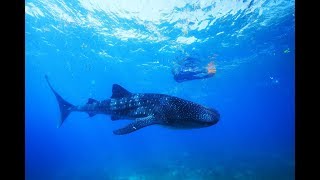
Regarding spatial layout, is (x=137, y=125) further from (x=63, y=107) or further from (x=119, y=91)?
(x=63, y=107)

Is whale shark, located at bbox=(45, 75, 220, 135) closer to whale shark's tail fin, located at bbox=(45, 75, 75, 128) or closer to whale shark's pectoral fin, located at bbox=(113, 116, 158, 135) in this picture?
whale shark's pectoral fin, located at bbox=(113, 116, 158, 135)

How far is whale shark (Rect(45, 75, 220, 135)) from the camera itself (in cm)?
539

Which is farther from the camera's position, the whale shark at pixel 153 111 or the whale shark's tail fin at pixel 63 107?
the whale shark's tail fin at pixel 63 107

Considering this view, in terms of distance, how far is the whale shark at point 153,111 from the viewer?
17.7 feet

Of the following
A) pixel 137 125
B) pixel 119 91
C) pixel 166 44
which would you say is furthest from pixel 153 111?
pixel 166 44

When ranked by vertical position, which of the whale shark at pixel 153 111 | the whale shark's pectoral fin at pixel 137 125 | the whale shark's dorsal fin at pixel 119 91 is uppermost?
the whale shark's dorsal fin at pixel 119 91

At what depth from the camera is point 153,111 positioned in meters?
6.77

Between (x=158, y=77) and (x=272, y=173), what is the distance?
27.7 m

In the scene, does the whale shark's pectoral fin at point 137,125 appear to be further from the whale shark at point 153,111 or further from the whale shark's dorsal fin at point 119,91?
the whale shark's dorsal fin at point 119,91

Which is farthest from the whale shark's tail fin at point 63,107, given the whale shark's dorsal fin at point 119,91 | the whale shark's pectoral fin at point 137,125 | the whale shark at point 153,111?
the whale shark's pectoral fin at point 137,125

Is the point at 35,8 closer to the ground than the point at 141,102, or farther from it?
farther from it
